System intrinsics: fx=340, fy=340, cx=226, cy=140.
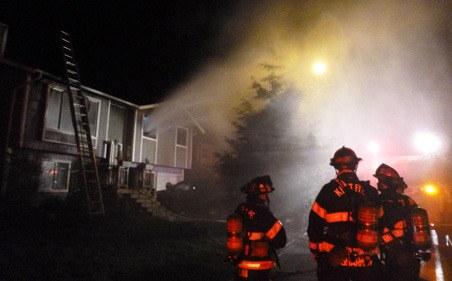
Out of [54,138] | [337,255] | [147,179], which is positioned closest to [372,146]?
[147,179]

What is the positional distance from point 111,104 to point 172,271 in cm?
1198

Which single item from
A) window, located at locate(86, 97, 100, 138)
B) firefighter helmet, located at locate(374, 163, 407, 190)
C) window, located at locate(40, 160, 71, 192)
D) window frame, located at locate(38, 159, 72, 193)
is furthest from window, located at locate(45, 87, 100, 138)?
firefighter helmet, located at locate(374, 163, 407, 190)

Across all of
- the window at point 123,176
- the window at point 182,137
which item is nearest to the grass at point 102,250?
the window at point 123,176

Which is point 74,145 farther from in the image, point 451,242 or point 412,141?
point 412,141

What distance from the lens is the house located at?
13.0 m

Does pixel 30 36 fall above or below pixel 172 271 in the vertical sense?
above

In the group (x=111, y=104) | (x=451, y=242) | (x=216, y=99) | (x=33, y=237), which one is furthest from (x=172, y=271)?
(x=216, y=99)

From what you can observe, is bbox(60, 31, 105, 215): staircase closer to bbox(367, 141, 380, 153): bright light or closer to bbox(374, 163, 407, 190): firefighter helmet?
bbox(374, 163, 407, 190): firefighter helmet

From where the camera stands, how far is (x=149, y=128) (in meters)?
20.0

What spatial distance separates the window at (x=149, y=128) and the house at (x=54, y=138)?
37.2 inches

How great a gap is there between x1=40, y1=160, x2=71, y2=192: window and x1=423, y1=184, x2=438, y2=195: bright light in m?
13.8

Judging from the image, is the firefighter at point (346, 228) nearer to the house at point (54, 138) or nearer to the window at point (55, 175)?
the house at point (54, 138)

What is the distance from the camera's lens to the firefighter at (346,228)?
3.49m

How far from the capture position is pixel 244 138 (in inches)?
686
